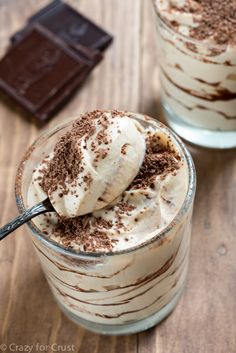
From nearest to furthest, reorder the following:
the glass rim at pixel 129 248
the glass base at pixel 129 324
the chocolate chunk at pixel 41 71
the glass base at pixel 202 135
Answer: the glass rim at pixel 129 248, the glass base at pixel 129 324, the glass base at pixel 202 135, the chocolate chunk at pixel 41 71

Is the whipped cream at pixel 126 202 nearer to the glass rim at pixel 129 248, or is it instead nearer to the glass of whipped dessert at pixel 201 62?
the glass rim at pixel 129 248

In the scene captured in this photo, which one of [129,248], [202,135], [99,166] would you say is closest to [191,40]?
[202,135]

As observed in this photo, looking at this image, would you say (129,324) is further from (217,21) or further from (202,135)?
(217,21)

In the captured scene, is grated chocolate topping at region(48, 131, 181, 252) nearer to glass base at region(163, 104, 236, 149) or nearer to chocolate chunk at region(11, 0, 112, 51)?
glass base at region(163, 104, 236, 149)

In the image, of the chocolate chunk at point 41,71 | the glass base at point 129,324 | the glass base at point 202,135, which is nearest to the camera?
the glass base at point 129,324

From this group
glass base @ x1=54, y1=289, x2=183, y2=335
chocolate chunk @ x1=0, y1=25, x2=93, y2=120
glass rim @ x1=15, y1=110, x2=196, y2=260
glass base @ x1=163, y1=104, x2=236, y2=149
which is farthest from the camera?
chocolate chunk @ x1=0, y1=25, x2=93, y2=120

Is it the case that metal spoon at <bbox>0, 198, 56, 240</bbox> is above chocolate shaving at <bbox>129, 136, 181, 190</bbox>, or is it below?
above

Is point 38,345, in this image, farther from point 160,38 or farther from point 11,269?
point 160,38

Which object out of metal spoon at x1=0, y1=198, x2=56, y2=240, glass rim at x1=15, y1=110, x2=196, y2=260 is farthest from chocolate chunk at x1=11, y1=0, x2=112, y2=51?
metal spoon at x1=0, y1=198, x2=56, y2=240

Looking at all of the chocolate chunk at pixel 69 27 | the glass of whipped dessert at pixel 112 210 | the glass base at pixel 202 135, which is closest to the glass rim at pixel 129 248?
the glass of whipped dessert at pixel 112 210
